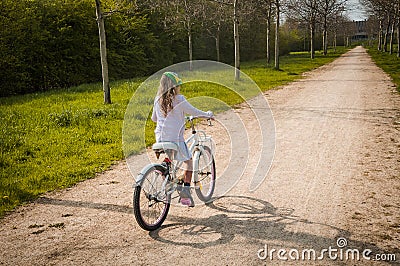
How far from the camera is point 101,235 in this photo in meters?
4.53

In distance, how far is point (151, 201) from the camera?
15.4 feet

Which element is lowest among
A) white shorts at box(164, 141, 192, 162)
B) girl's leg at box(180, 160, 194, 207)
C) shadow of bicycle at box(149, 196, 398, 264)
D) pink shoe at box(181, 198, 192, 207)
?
shadow of bicycle at box(149, 196, 398, 264)

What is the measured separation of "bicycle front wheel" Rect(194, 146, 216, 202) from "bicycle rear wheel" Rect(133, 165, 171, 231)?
57cm

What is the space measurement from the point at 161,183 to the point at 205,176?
3.07 feet

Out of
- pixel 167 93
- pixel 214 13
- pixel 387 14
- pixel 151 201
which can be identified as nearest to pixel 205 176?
pixel 151 201

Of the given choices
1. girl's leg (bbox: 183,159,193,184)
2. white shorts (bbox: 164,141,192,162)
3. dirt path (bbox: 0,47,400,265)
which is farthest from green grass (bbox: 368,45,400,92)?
white shorts (bbox: 164,141,192,162)

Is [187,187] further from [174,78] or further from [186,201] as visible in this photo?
[174,78]

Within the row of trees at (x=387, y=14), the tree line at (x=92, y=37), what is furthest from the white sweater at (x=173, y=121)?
the row of trees at (x=387, y=14)

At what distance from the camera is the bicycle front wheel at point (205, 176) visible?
5258mm

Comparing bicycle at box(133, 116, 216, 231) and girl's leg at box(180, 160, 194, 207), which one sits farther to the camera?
girl's leg at box(180, 160, 194, 207)

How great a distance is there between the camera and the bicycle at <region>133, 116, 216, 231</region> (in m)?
4.46

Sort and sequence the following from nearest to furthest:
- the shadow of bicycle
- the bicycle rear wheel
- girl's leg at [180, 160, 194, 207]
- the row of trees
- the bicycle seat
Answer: the shadow of bicycle < the bicycle rear wheel < the bicycle seat < girl's leg at [180, 160, 194, 207] < the row of trees

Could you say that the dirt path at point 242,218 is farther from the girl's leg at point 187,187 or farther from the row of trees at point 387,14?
the row of trees at point 387,14

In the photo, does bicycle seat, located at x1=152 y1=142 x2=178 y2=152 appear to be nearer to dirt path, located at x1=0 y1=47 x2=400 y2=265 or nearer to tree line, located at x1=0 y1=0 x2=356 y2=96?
dirt path, located at x1=0 y1=47 x2=400 y2=265
